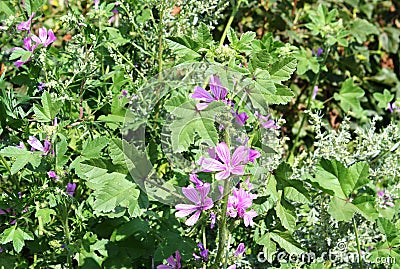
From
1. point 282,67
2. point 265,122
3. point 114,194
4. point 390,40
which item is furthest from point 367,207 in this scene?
point 390,40

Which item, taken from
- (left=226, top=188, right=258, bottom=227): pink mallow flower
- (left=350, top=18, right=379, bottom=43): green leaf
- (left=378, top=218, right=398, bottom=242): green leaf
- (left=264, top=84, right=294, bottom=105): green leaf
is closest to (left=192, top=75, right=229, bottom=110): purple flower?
(left=264, top=84, right=294, bottom=105): green leaf

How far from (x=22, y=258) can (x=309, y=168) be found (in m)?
1.01

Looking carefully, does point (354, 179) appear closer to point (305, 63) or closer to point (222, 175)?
point (222, 175)

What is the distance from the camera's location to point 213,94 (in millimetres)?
1297

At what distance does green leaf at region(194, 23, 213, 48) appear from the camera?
4.35ft

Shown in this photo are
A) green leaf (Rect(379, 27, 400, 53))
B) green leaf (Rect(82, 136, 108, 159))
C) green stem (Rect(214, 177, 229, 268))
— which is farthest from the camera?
green leaf (Rect(379, 27, 400, 53))

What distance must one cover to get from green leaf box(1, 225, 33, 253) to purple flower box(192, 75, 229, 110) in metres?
Result: 0.63

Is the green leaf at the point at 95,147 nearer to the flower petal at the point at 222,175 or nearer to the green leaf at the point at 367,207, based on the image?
the flower petal at the point at 222,175

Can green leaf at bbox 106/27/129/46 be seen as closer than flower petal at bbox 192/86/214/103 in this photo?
No

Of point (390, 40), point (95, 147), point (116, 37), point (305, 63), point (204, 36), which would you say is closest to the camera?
point (204, 36)

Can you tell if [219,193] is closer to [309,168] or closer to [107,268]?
[107,268]

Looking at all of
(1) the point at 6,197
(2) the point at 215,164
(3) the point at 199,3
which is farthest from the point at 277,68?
(1) the point at 6,197

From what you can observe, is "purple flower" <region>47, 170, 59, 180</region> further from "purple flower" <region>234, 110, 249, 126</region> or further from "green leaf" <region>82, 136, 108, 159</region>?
"purple flower" <region>234, 110, 249, 126</region>

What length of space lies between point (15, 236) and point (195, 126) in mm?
623
